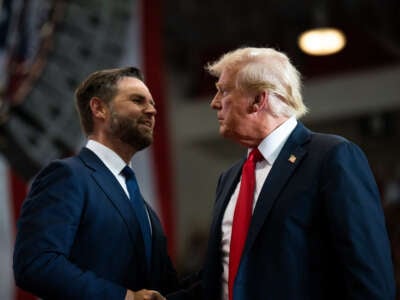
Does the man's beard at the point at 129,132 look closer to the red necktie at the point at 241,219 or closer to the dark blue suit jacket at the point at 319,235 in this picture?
the red necktie at the point at 241,219

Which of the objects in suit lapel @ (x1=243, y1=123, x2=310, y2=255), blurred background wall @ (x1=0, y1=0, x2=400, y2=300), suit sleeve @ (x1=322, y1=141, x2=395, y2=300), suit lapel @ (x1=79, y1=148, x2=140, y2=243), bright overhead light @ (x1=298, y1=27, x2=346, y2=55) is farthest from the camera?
bright overhead light @ (x1=298, y1=27, x2=346, y2=55)

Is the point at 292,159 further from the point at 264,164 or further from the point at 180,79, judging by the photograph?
the point at 180,79

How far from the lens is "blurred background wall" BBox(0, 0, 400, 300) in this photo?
411 cm

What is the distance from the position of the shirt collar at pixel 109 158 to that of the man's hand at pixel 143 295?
0.41m

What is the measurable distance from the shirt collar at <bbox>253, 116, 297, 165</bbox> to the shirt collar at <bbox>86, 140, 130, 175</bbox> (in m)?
0.46

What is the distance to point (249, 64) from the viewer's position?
229cm

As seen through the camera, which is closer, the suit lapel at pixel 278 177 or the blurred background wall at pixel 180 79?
the suit lapel at pixel 278 177

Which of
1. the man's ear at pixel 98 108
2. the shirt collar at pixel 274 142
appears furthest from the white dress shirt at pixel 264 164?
the man's ear at pixel 98 108

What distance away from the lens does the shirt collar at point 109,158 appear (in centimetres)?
245

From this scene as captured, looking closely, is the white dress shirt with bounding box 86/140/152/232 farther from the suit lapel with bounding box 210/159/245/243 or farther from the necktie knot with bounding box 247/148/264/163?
the necktie knot with bounding box 247/148/264/163

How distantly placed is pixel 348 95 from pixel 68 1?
5795 millimetres

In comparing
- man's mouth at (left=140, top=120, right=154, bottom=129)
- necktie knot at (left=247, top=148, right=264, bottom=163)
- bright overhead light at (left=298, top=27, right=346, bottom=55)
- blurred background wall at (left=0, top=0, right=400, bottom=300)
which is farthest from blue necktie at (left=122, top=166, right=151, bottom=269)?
bright overhead light at (left=298, top=27, right=346, bottom=55)

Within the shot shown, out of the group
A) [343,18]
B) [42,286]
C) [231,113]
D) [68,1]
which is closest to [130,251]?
[42,286]

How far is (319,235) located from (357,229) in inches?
4.5
